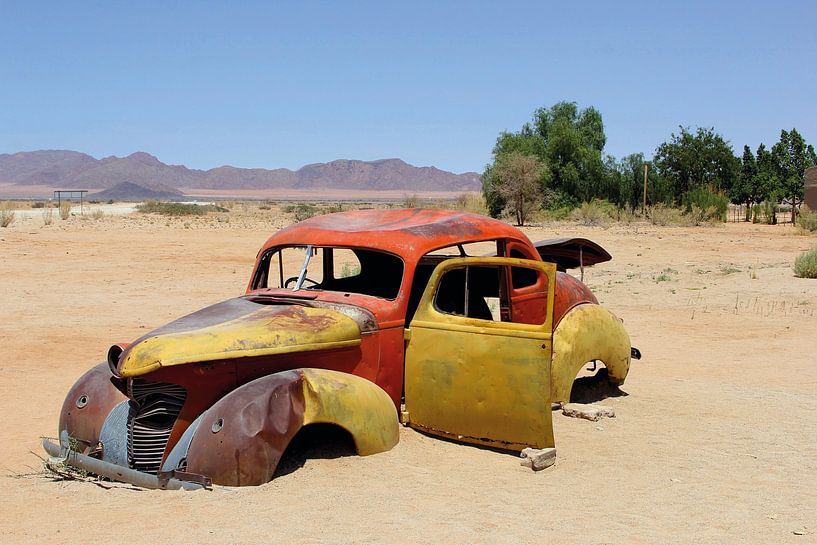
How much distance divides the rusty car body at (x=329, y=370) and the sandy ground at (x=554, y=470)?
24cm

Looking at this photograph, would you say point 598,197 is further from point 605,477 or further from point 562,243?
point 605,477

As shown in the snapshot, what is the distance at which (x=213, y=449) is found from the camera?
17.2ft

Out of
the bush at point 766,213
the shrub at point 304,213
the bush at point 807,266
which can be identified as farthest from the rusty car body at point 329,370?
the bush at point 766,213

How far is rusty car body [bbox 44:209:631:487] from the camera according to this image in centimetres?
532

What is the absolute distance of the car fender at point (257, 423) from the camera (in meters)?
5.23

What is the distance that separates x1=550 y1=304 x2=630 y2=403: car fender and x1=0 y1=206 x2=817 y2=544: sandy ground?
29cm

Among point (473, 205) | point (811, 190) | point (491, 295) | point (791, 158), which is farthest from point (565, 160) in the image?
point (491, 295)

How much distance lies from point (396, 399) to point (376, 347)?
469 millimetres

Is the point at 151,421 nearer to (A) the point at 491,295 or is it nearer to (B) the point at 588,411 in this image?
(A) the point at 491,295

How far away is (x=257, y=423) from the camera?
5227 mm

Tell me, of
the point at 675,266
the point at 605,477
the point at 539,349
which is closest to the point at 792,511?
the point at 605,477

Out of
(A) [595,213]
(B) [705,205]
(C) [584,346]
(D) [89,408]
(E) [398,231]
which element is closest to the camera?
(D) [89,408]

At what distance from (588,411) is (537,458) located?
1.70 metres

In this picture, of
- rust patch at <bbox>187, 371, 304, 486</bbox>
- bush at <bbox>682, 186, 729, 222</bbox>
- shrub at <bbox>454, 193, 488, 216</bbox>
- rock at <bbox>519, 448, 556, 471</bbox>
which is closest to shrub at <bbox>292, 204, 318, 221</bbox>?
shrub at <bbox>454, 193, 488, 216</bbox>
